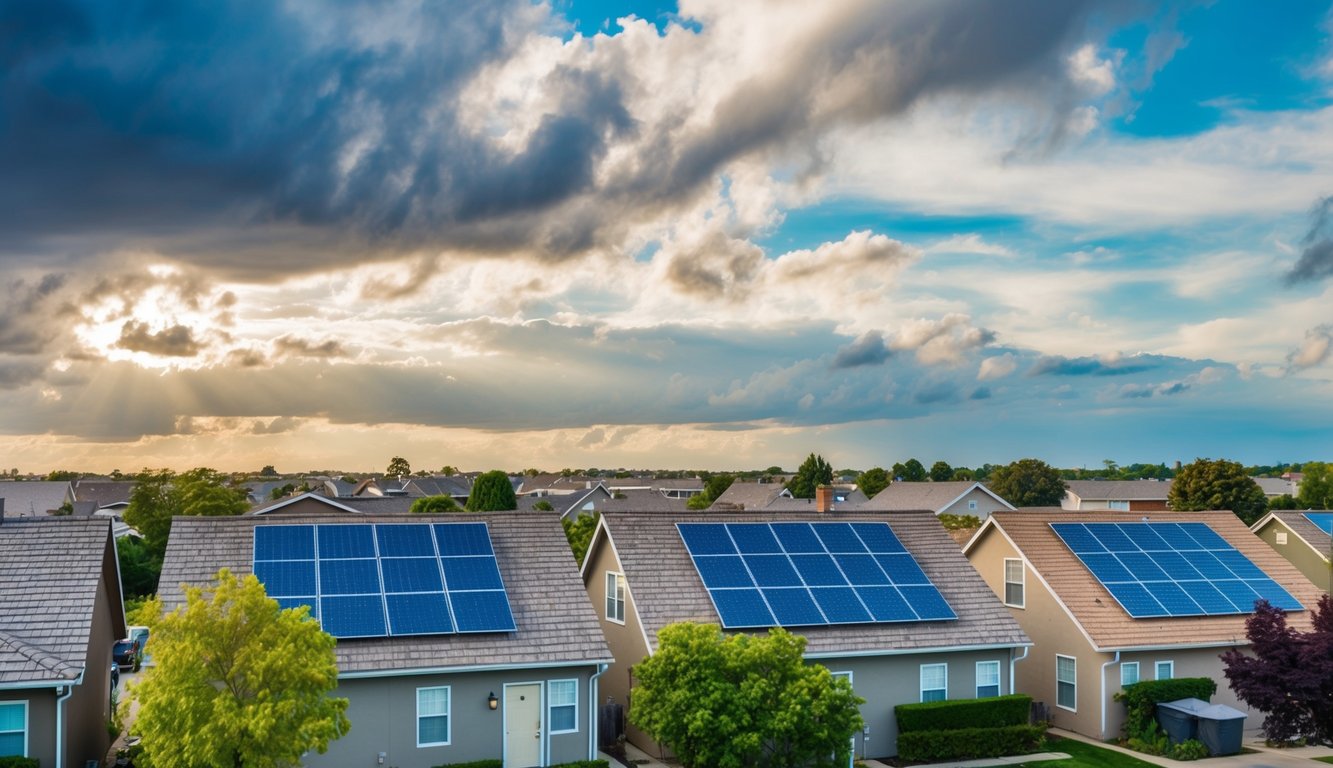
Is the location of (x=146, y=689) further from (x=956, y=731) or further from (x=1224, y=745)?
(x=1224, y=745)

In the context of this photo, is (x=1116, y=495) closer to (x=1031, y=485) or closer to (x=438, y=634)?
(x=1031, y=485)

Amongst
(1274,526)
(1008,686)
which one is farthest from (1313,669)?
(1274,526)

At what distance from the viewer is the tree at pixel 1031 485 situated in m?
128

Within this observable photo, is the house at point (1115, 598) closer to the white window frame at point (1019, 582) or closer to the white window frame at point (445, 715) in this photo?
the white window frame at point (1019, 582)

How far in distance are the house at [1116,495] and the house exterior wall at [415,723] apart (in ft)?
371

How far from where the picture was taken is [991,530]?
35250mm

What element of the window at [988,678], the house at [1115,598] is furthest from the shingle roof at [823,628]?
the house at [1115,598]

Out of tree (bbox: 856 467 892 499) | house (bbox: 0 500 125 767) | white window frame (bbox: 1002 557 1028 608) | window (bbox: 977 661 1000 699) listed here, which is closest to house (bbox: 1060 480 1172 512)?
tree (bbox: 856 467 892 499)

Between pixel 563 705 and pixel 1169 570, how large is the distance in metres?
20.8

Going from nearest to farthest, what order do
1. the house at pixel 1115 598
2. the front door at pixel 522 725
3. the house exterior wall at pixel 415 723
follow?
1. the house exterior wall at pixel 415 723
2. the front door at pixel 522 725
3. the house at pixel 1115 598

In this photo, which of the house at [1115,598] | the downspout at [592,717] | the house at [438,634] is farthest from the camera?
the house at [1115,598]

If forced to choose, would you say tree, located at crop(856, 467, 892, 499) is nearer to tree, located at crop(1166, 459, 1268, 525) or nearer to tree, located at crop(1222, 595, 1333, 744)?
tree, located at crop(1166, 459, 1268, 525)

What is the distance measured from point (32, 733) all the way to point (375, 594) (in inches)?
288

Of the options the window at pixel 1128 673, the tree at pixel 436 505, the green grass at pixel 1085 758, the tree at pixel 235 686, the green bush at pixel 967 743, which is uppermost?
the tree at pixel 436 505
